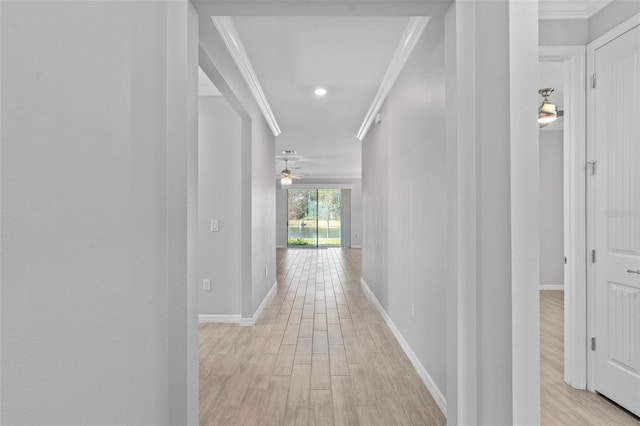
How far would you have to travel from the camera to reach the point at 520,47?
1493mm

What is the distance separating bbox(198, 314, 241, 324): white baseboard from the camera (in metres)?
4.07

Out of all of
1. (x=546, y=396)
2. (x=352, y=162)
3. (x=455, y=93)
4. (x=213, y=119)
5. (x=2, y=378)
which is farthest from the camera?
(x=352, y=162)

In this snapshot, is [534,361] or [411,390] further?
[411,390]

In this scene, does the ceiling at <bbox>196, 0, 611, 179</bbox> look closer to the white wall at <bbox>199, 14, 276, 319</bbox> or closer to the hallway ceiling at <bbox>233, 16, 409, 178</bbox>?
the hallway ceiling at <bbox>233, 16, 409, 178</bbox>

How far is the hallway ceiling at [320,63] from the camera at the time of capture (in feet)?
8.69

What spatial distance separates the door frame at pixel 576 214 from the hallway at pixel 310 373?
114 centimetres

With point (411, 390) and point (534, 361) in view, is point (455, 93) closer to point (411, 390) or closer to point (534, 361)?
point (534, 361)

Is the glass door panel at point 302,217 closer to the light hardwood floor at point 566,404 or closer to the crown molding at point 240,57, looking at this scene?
the crown molding at point 240,57

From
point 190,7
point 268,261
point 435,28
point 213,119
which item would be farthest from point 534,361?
point 268,261

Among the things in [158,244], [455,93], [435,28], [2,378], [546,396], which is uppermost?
[435,28]

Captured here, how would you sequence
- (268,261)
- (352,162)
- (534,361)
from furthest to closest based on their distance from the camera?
(352,162), (268,261), (534,361)

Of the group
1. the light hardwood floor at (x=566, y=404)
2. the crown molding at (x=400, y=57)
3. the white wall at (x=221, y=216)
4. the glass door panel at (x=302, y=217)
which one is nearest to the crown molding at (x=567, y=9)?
the crown molding at (x=400, y=57)

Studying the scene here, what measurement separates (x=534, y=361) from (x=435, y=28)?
203cm

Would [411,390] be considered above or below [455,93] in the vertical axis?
below
